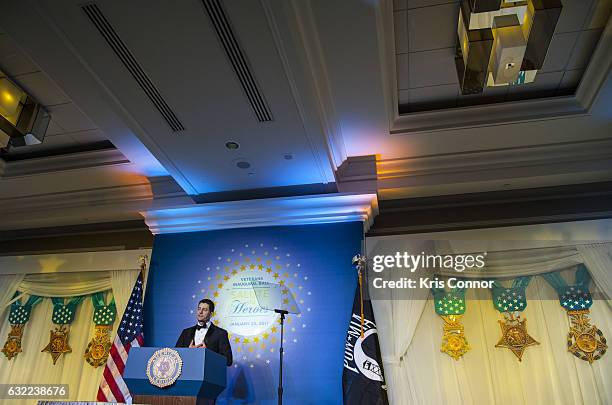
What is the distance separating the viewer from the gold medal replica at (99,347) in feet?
17.0

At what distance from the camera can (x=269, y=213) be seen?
5031mm

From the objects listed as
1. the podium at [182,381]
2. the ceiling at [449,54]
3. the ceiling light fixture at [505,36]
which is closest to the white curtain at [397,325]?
the podium at [182,381]

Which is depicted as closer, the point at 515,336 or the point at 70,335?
the point at 515,336

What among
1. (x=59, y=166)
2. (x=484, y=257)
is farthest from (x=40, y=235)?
(x=484, y=257)

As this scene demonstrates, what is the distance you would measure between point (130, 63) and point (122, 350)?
2.84 metres

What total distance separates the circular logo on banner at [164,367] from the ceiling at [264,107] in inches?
71.5

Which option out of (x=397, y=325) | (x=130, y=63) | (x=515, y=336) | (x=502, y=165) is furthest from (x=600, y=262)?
(x=130, y=63)

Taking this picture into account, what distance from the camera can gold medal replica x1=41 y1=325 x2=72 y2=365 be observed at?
5387mm

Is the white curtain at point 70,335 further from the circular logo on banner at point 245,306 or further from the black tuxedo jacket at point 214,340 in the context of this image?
the circular logo on banner at point 245,306

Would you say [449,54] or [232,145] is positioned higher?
[449,54]

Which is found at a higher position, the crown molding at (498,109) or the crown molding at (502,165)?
the crown molding at (498,109)

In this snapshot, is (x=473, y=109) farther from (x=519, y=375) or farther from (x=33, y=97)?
(x=33, y=97)

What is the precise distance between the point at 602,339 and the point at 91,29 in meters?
4.86

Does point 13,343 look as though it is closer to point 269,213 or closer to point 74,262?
point 74,262
